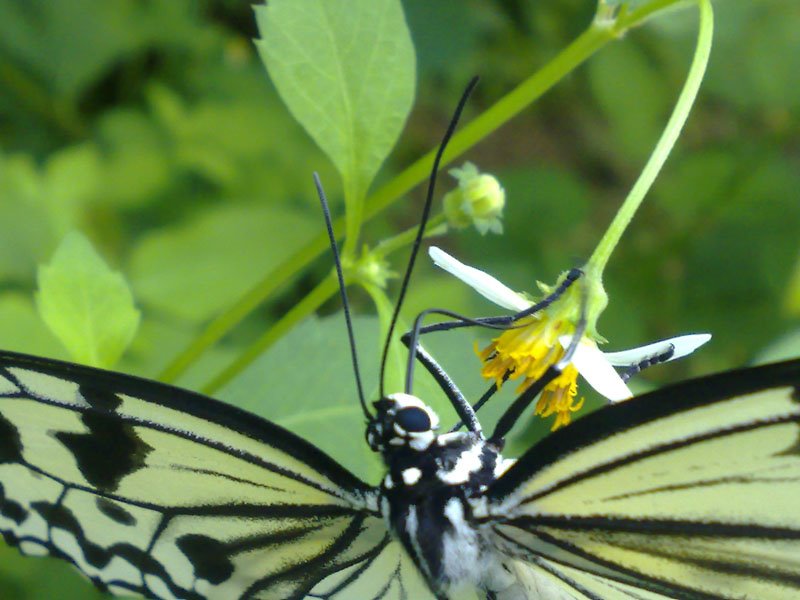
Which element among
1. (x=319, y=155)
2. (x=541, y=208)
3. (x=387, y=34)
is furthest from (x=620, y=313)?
(x=387, y=34)

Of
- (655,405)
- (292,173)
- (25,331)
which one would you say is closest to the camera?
(655,405)

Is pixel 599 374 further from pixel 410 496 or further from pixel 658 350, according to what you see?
pixel 410 496

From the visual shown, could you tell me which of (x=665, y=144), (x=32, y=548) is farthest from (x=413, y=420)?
(x=32, y=548)

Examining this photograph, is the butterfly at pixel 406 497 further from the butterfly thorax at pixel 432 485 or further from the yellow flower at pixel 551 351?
the yellow flower at pixel 551 351

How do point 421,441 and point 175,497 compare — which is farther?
point 175,497

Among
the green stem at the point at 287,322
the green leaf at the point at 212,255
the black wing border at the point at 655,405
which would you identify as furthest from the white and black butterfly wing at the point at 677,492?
the green leaf at the point at 212,255

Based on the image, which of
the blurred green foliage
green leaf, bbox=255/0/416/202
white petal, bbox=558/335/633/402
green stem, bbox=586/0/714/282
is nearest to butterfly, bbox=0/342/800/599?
white petal, bbox=558/335/633/402
